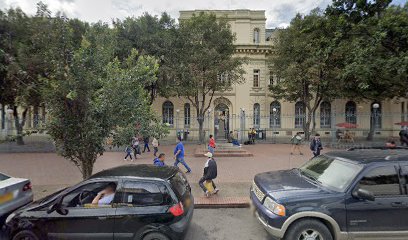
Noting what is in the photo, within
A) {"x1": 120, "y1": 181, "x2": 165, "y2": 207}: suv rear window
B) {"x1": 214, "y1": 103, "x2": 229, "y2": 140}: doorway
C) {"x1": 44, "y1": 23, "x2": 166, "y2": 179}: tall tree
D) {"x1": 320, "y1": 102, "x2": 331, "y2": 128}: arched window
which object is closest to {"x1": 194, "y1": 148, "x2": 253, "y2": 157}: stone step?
{"x1": 44, "y1": 23, "x2": 166, "y2": 179}: tall tree

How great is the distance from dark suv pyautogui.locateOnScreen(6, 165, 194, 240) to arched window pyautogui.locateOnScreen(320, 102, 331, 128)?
28.2m

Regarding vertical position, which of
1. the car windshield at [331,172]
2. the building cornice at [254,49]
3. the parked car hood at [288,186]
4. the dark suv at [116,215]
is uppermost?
the building cornice at [254,49]

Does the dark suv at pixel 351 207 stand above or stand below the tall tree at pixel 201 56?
below

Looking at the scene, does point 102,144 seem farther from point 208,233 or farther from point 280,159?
point 280,159

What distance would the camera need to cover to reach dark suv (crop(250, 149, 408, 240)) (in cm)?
401

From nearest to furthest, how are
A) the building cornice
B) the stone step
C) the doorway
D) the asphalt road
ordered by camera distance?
the asphalt road, the stone step, the doorway, the building cornice

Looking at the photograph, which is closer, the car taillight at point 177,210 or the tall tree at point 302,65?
the car taillight at point 177,210

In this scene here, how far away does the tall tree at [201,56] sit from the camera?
65.1 ft

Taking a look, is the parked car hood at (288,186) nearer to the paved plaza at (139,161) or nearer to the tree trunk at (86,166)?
the paved plaza at (139,161)

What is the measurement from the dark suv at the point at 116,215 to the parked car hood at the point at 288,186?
1690 millimetres

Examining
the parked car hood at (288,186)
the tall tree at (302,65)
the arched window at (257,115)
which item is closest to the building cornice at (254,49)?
the tall tree at (302,65)

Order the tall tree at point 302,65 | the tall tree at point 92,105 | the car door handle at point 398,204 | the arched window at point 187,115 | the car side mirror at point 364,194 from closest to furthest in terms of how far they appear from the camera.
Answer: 1. the car side mirror at point 364,194
2. the car door handle at point 398,204
3. the tall tree at point 92,105
4. the tall tree at point 302,65
5. the arched window at point 187,115

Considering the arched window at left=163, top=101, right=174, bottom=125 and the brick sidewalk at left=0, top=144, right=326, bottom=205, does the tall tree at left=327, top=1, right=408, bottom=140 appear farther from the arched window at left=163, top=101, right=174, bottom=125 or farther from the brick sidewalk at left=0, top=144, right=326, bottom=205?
the arched window at left=163, top=101, right=174, bottom=125

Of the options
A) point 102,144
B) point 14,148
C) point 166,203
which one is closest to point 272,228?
point 166,203
